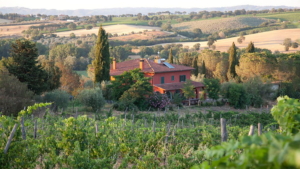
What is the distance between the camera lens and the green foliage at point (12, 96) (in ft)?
58.2

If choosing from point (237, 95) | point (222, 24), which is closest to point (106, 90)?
point (237, 95)

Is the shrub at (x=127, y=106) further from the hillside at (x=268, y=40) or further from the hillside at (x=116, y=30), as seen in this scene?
the hillside at (x=116, y=30)

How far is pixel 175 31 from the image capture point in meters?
94.4

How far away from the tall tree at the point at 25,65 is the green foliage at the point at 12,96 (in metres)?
2.79

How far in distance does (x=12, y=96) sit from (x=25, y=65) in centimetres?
477

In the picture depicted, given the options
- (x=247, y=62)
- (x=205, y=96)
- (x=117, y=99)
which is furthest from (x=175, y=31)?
(x=117, y=99)

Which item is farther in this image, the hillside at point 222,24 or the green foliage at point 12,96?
the hillside at point 222,24

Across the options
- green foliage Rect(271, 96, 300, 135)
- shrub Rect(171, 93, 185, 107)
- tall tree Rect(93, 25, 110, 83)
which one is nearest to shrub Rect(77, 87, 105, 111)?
tall tree Rect(93, 25, 110, 83)

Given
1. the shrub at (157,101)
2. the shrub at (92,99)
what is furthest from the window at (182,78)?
the shrub at (92,99)

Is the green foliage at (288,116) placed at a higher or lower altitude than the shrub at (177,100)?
higher

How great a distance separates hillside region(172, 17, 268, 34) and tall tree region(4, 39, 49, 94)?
78.8 meters

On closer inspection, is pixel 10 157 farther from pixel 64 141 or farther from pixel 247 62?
pixel 247 62

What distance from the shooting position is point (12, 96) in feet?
62.4

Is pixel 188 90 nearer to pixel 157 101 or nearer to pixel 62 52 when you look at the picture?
pixel 157 101
